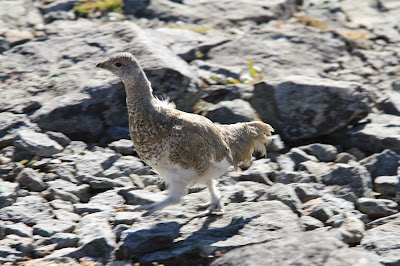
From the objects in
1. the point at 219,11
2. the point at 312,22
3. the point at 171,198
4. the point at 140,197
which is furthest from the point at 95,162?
the point at 312,22

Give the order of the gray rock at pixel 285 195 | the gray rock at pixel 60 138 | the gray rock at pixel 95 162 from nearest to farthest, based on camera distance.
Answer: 1. the gray rock at pixel 285 195
2. the gray rock at pixel 95 162
3. the gray rock at pixel 60 138

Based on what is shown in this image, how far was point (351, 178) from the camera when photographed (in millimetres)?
6930

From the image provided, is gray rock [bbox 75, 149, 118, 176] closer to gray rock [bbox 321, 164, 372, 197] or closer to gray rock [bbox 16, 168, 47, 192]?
gray rock [bbox 16, 168, 47, 192]

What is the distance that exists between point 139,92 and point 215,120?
2574mm

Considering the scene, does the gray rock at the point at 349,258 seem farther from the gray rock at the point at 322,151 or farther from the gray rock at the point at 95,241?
the gray rock at the point at 322,151

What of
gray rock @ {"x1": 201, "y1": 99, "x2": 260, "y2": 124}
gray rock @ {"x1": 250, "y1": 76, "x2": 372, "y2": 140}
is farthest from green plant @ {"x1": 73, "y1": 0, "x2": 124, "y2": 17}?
gray rock @ {"x1": 250, "y1": 76, "x2": 372, "y2": 140}

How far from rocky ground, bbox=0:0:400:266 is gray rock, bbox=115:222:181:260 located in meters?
0.01

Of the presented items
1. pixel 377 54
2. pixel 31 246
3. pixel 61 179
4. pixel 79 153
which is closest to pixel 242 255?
pixel 31 246

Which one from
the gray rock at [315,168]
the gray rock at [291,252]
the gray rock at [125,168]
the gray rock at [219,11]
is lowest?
the gray rock at [315,168]

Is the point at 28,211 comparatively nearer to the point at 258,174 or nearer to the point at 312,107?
the point at 258,174

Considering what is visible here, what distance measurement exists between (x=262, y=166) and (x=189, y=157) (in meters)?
2.01

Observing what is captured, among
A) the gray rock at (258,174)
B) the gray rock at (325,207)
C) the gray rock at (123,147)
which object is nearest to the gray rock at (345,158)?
the gray rock at (258,174)

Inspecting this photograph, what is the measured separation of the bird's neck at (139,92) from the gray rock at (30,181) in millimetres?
1478

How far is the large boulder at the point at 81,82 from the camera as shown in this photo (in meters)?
7.79
